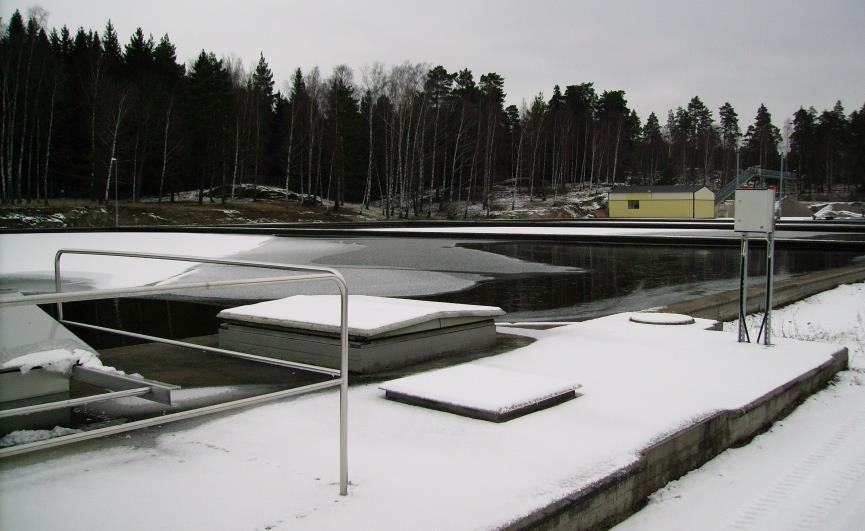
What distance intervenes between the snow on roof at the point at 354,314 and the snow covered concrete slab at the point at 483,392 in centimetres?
81

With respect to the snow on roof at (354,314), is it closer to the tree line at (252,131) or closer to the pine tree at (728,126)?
the tree line at (252,131)

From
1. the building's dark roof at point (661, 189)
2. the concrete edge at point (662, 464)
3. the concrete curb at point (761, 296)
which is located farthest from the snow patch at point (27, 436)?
the building's dark roof at point (661, 189)

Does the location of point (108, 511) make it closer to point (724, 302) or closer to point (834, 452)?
point (834, 452)

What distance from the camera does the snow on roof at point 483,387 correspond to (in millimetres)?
5273

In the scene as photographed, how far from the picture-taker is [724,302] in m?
12.0

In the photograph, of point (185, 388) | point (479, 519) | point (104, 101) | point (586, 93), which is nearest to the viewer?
point (479, 519)

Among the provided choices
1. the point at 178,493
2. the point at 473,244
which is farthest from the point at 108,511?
the point at 473,244

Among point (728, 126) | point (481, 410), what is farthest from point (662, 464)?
point (728, 126)

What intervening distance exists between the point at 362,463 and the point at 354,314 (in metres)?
3.20

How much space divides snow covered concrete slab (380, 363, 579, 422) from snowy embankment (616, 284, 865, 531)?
3.78ft

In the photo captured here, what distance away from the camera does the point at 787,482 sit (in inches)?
190

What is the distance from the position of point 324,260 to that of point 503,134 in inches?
3149

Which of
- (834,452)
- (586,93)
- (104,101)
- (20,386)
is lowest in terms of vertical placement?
(834,452)

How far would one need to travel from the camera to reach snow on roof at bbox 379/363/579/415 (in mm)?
5273
